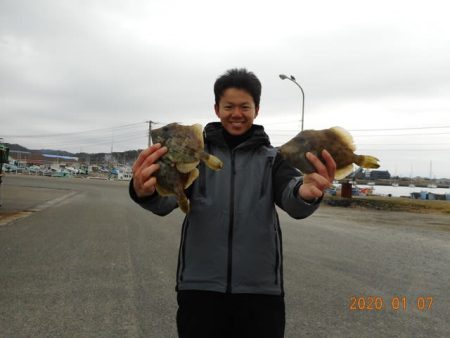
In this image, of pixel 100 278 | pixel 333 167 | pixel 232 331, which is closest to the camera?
pixel 333 167

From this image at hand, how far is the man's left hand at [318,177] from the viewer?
7.75 ft

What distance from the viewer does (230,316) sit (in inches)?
101

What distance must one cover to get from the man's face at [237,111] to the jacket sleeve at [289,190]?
316 millimetres

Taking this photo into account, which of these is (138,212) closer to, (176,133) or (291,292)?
(291,292)

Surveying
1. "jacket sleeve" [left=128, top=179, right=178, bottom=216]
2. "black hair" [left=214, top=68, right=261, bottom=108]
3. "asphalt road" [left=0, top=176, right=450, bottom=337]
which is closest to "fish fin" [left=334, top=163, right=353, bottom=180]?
"black hair" [left=214, top=68, right=261, bottom=108]

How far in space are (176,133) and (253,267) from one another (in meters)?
0.97

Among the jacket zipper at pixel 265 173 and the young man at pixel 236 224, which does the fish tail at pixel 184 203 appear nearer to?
the young man at pixel 236 224

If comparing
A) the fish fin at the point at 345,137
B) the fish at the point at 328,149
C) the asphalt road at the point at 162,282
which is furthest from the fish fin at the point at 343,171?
the asphalt road at the point at 162,282

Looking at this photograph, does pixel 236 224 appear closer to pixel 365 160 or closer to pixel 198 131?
pixel 198 131

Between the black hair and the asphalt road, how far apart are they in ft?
10.4

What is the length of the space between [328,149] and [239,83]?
78 centimetres

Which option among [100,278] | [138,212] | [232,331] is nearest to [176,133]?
[232,331]

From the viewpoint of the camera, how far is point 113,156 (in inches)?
4648

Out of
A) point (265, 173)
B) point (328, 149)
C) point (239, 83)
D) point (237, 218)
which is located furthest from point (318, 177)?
point (239, 83)
